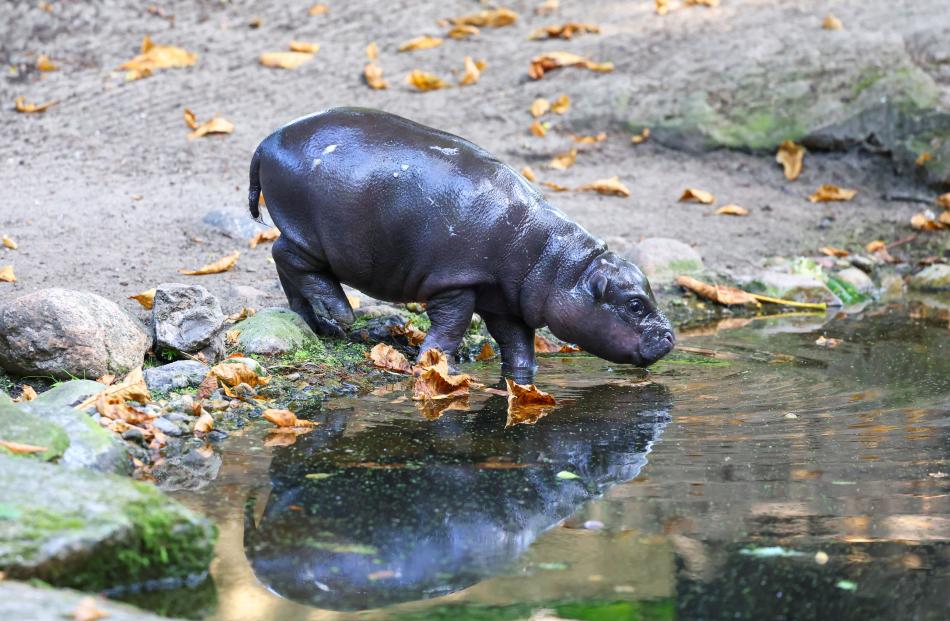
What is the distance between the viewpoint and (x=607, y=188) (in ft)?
33.5

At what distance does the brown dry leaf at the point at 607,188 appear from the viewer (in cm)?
1018

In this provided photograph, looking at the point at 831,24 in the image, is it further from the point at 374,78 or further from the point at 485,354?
the point at 485,354

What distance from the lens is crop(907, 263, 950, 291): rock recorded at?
9117mm

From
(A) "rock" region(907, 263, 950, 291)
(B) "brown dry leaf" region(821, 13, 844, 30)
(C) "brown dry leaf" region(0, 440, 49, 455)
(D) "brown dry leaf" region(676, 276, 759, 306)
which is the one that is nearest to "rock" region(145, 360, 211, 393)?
(C) "brown dry leaf" region(0, 440, 49, 455)

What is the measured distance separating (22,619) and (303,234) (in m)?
3.78

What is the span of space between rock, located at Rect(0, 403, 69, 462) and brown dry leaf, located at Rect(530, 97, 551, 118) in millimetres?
7649

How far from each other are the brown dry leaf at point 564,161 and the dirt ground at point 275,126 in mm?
95

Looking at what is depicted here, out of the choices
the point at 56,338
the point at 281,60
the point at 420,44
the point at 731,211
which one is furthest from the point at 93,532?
the point at 420,44

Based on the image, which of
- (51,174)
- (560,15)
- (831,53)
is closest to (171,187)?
(51,174)

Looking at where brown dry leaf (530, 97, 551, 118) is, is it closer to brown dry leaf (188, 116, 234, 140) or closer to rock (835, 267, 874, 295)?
brown dry leaf (188, 116, 234, 140)

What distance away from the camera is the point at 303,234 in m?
6.34

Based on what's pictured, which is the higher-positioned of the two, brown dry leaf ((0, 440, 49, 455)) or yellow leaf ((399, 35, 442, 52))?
Answer: brown dry leaf ((0, 440, 49, 455))

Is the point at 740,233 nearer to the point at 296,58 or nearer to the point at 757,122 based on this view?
the point at 757,122

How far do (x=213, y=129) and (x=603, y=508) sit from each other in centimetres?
723
